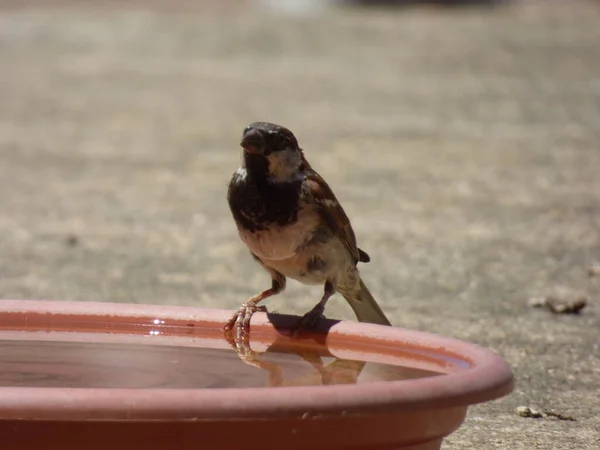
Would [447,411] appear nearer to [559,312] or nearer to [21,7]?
[559,312]

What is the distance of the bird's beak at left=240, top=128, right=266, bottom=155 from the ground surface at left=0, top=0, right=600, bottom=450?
1184 mm

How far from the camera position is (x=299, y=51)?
56.1ft

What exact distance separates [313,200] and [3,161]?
6.73 m

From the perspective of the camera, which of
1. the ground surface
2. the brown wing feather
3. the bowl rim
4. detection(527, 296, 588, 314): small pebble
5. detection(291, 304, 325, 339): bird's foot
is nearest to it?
the bowl rim

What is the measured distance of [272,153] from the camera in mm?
3986

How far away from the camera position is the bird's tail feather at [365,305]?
4.51 meters

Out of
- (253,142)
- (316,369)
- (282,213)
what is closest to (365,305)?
(282,213)

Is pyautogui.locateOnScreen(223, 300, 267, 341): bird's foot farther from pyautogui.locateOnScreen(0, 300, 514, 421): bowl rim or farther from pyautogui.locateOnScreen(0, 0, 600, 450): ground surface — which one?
pyautogui.locateOnScreen(0, 300, 514, 421): bowl rim

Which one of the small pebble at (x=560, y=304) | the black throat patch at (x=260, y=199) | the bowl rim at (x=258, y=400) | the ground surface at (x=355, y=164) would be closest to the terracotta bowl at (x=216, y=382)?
the bowl rim at (x=258, y=400)

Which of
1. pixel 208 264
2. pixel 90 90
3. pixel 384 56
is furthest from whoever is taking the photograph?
pixel 384 56

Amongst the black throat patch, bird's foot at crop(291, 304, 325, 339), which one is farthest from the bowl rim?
the black throat patch

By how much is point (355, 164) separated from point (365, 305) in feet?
19.1

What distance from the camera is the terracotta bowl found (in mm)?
2527

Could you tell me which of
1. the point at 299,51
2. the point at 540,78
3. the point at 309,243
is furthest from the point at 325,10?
the point at 309,243
